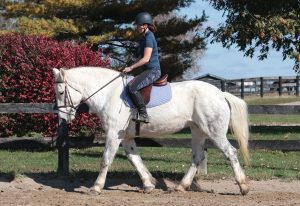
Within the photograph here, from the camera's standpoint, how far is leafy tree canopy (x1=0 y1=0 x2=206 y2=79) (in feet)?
101

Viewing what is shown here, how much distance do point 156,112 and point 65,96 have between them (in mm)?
1531

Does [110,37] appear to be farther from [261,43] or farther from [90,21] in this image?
[261,43]

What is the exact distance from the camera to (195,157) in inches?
427

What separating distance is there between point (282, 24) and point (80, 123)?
7.86 metres

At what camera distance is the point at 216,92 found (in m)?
10.6

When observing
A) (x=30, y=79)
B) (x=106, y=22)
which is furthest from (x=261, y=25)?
(x=106, y=22)

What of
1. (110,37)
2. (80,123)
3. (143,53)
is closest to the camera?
(143,53)

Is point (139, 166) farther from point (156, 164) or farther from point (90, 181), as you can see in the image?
point (156, 164)

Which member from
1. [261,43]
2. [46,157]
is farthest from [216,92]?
[261,43]

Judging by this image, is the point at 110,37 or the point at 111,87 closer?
the point at 111,87

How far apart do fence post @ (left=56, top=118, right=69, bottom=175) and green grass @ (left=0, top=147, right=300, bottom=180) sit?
0.73 ft

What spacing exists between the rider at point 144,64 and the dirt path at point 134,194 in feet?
4.31

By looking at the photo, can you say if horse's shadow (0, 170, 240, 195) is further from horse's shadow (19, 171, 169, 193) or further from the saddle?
the saddle

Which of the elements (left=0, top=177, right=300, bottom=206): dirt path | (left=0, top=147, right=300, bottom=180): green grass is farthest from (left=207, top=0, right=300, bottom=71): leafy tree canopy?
(left=0, top=177, right=300, bottom=206): dirt path
